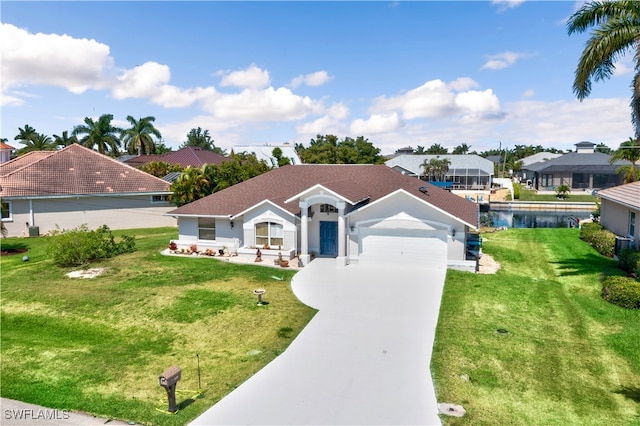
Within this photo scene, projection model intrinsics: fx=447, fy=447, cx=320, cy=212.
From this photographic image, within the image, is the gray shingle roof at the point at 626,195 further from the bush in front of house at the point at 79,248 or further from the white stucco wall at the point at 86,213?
the white stucco wall at the point at 86,213

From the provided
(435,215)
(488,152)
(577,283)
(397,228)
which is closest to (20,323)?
(397,228)

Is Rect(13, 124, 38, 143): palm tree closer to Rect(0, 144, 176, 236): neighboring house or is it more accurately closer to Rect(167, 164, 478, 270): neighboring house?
Rect(0, 144, 176, 236): neighboring house

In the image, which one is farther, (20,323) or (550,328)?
(20,323)

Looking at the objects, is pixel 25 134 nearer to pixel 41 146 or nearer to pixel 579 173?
pixel 41 146

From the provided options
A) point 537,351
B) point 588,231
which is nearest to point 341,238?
point 537,351

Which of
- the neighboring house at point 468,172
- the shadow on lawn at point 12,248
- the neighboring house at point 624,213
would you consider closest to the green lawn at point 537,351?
the neighboring house at point 624,213

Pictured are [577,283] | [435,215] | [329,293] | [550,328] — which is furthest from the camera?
[435,215]

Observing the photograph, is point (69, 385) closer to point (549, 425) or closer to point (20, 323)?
point (20, 323)
